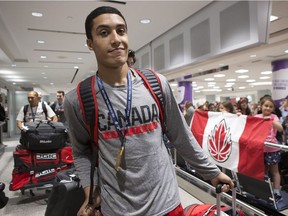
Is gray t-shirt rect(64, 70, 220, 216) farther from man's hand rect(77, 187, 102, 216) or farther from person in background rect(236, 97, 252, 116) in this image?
person in background rect(236, 97, 252, 116)

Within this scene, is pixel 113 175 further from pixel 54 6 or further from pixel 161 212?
pixel 54 6

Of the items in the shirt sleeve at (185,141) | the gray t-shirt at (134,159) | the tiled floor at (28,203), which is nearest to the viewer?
the gray t-shirt at (134,159)

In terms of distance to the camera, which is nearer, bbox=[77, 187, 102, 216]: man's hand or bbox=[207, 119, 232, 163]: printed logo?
bbox=[77, 187, 102, 216]: man's hand

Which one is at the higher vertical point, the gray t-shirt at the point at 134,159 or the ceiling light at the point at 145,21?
the ceiling light at the point at 145,21

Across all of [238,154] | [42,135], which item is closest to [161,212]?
[238,154]

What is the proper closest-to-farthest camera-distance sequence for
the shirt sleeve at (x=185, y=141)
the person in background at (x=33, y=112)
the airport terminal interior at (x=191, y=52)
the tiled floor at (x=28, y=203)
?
the shirt sleeve at (x=185, y=141)
the airport terminal interior at (x=191, y=52)
the tiled floor at (x=28, y=203)
the person in background at (x=33, y=112)

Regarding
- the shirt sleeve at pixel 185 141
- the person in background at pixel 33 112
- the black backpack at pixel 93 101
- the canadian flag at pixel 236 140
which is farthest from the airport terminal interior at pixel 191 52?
the shirt sleeve at pixel 185 141

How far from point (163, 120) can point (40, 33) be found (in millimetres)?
6008

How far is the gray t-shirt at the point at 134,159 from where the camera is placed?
3.29ft

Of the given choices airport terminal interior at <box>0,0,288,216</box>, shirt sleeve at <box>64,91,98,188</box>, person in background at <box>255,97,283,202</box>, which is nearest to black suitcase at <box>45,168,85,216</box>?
airport terminal interior at <box>0,0,288,216</box>

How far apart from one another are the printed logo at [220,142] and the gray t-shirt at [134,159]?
246 cm

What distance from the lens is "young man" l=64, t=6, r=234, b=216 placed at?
100 centimetres

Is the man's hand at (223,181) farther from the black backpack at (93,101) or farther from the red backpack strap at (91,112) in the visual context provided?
the red backpack strap at (91,112)

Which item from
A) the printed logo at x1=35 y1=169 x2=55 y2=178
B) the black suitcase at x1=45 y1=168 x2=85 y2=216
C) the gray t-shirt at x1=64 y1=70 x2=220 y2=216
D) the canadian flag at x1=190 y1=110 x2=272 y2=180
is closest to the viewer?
the gray t-shirt at x1=64 y1=70 x2=220 y2=216
